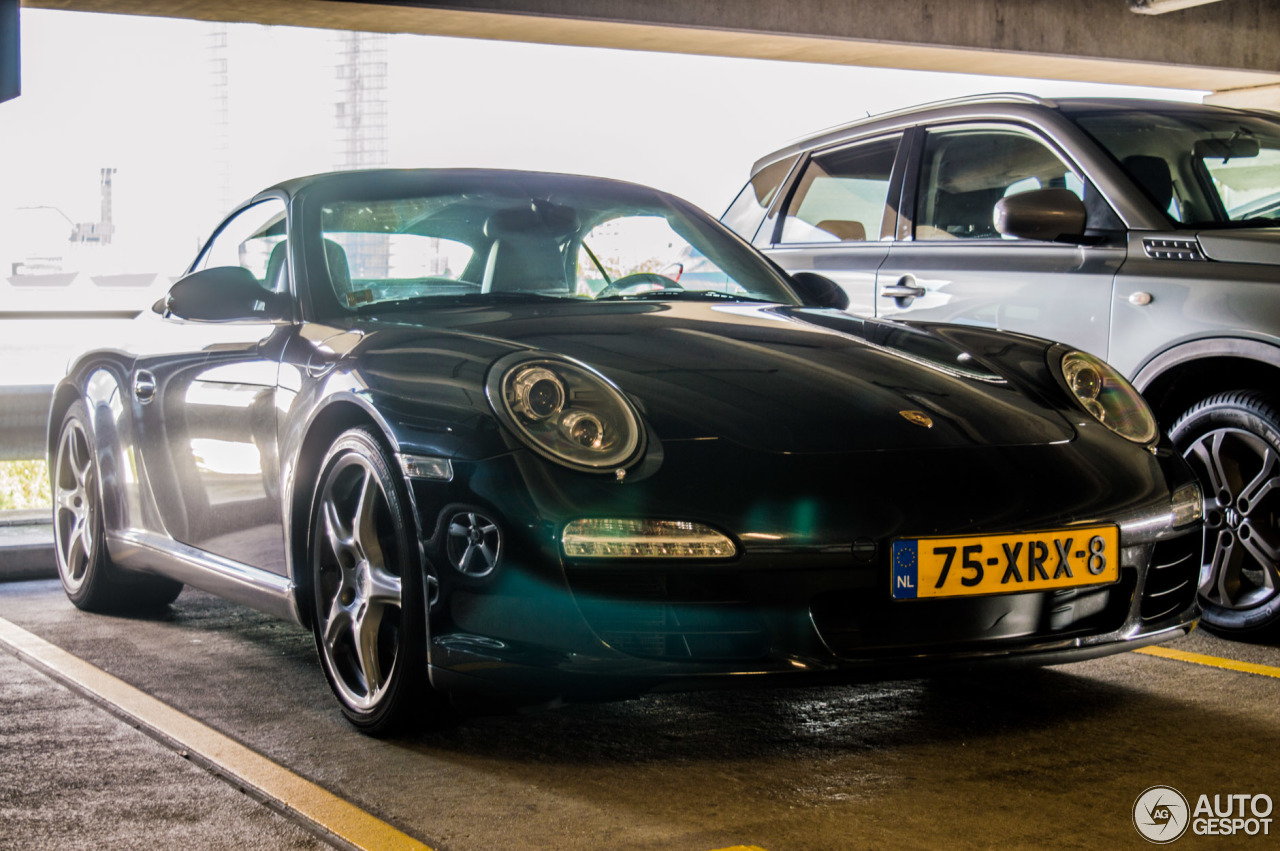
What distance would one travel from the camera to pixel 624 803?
8.87ft

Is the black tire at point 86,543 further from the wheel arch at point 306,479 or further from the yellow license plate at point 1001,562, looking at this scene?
the yellow license plate at point 1001,562

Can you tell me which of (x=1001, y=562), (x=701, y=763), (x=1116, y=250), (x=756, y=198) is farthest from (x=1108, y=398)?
(x=756, y=198)

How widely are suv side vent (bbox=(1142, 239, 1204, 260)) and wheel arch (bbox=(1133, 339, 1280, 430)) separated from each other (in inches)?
11.0

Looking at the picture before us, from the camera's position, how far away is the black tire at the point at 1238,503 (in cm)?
414

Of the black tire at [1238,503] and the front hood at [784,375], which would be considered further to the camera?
the black tire at [1238,503]

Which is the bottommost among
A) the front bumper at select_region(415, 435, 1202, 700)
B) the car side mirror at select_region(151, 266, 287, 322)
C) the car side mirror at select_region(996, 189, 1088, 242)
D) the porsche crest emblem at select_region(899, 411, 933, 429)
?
the front bumper at select_region(415, 435, 1202, 700)

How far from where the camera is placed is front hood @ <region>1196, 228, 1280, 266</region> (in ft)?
13.6

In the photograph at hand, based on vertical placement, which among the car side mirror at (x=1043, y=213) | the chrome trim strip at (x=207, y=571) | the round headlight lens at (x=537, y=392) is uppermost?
the car side mirror at (x=1043, y=213)

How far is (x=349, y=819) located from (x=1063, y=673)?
6.52 feet

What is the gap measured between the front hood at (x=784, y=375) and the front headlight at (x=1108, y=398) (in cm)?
12

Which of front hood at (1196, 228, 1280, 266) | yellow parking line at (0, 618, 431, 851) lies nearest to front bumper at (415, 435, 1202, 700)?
yellow parking line at (0, 618, 431, 851)

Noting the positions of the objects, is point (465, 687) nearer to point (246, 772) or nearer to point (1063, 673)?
point (246, 772)

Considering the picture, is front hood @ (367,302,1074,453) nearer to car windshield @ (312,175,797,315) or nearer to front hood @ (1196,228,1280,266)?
car windshield @ (312,175,797,315)

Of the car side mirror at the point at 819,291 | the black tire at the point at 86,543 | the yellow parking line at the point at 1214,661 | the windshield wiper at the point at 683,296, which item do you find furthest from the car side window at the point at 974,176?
the black tire at the point at 86,543
